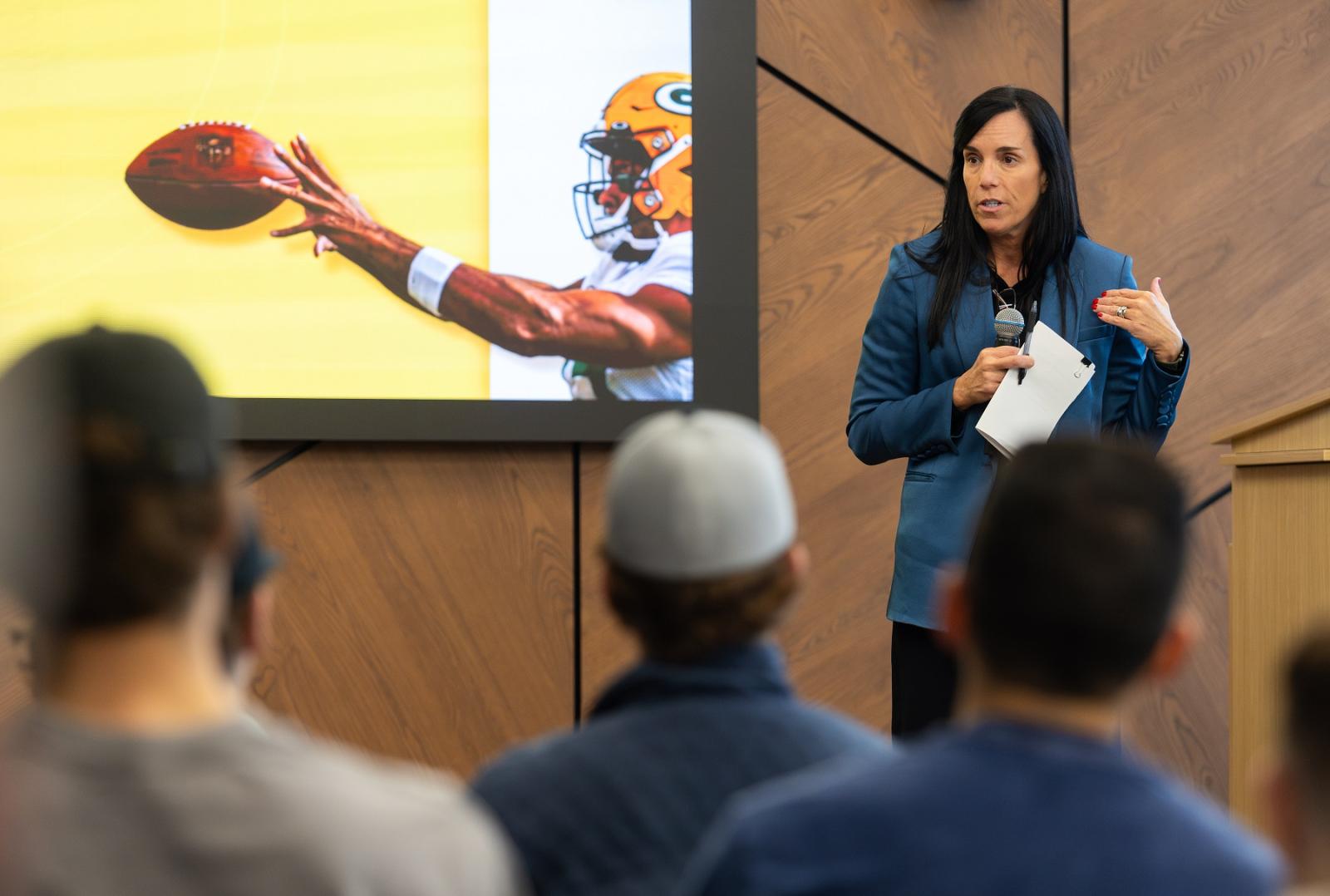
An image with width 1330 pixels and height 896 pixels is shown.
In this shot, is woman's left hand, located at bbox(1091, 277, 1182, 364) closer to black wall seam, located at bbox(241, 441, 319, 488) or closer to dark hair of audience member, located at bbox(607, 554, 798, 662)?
dark hair of audience member, located at bbox(607, 554, 798, 662)

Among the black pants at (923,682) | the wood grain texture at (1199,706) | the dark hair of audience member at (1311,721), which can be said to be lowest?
→ the wood grain texture at (1199,706)

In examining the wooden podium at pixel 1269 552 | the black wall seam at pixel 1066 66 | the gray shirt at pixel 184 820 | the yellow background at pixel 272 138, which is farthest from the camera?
the black wall seam at pixel 1066 66

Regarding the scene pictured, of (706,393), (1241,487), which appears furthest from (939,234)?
(706,393)

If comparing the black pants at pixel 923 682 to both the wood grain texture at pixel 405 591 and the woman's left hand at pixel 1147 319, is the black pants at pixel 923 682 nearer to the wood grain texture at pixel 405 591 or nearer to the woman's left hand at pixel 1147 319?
the woman's left hand at pixel 1147 319

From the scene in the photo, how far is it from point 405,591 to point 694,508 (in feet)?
7.63

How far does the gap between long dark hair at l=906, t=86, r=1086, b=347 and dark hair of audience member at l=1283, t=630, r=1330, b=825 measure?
5.01 feet

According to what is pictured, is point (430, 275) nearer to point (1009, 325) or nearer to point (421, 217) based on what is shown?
point (421, 217)

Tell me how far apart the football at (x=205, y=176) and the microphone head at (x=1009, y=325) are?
1882 millimetres

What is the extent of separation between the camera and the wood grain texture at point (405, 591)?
3262 mm

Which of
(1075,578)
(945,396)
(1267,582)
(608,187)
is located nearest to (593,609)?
(608,187)

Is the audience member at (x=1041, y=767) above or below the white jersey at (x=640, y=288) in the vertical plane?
below

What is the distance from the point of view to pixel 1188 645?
0.95 m

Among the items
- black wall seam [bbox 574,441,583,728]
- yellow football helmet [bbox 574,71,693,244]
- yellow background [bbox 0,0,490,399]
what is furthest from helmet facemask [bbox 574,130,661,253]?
black wall seam [bbox 574,441,583,728]

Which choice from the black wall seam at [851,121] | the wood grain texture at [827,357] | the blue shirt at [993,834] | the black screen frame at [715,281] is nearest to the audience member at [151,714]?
the blue shirt at [993,834]
